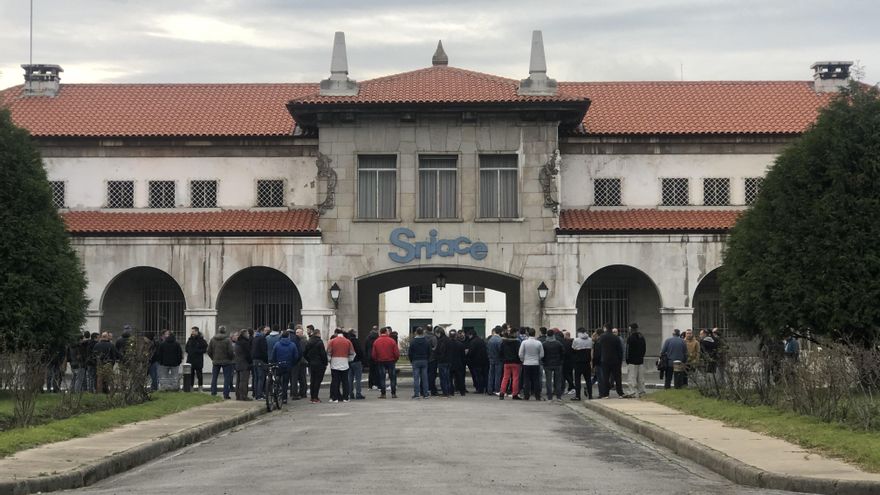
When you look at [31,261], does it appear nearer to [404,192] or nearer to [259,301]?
[404,192]

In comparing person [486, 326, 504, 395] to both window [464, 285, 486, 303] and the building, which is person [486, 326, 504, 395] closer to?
the building

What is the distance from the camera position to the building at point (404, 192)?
Result: 42.3 metres

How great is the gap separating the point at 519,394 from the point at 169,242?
Result: 1387 centimetres

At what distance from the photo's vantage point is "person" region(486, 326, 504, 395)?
33.8 m

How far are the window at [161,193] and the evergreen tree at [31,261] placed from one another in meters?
14.6

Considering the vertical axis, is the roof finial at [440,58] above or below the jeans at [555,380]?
above

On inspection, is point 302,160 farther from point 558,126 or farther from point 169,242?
point 558,126

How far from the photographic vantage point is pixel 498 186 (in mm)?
42750

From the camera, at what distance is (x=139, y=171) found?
4444cm

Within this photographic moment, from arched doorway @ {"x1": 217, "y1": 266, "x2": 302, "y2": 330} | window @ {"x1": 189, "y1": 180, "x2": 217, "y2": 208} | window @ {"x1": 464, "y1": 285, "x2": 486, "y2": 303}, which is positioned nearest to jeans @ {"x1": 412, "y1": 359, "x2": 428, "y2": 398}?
arched doorway @ {"x1": 217, "y1": 266, "x2": 302, "y2": 330}

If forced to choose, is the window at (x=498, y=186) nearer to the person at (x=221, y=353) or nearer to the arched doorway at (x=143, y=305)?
the arched doorway at (x=143, y=305)

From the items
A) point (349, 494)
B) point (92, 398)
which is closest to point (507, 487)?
point (349, 494)

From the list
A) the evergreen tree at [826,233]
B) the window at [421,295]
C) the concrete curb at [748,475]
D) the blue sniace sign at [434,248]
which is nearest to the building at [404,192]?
the blue sniace sign at [434,248]

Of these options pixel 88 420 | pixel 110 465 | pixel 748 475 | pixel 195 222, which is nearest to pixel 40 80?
pixel 195 222
